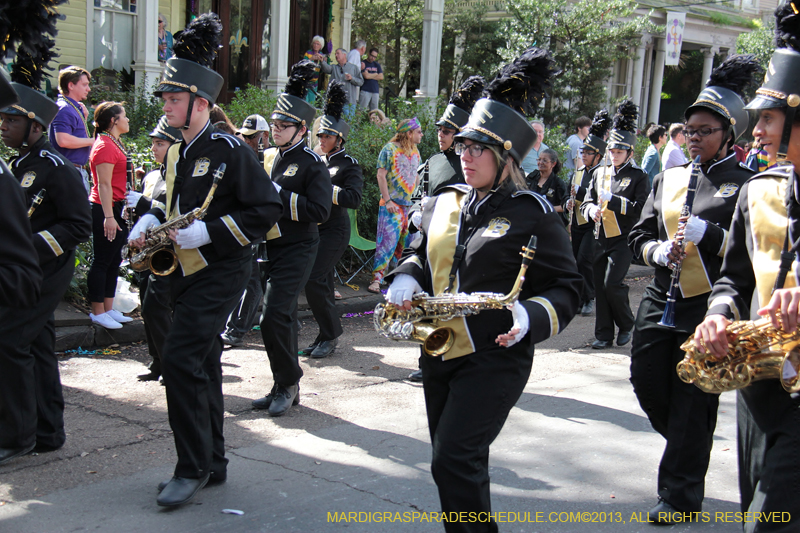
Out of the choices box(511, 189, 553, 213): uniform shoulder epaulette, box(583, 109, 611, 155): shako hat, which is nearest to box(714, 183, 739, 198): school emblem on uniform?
box(511, 189, 553, 213): uniform shoulder epaulette

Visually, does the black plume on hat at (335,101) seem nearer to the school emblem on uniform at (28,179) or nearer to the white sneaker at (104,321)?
the white sneaker at (104,321)

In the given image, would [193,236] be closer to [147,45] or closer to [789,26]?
[789,26]

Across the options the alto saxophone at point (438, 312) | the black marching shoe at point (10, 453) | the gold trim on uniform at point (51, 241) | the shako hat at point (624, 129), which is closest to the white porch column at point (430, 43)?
the shako hat at point (624, 129)

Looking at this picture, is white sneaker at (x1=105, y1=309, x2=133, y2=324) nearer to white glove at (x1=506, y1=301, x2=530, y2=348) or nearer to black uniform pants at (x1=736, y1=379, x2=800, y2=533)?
white glove at (x1=506, y1=301, x2=530, y2=348)

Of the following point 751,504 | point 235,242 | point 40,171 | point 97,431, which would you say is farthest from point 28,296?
point 751,504

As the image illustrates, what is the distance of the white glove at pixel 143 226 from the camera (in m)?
4.43

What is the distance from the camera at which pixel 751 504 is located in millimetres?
2762

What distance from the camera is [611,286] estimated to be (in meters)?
8.11

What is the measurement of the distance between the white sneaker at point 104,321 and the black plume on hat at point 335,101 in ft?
9.35

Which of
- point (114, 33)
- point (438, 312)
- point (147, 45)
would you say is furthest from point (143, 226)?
point (114, 33)

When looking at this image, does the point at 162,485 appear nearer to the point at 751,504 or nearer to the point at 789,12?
the point at 751,504

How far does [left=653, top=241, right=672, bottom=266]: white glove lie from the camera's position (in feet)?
14.1

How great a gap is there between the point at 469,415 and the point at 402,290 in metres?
0.62

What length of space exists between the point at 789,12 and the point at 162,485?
368cm
